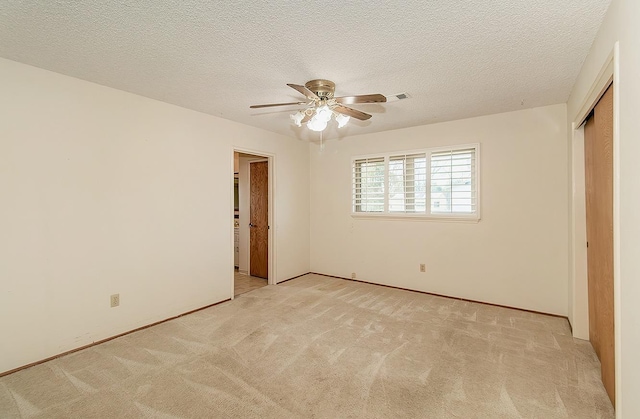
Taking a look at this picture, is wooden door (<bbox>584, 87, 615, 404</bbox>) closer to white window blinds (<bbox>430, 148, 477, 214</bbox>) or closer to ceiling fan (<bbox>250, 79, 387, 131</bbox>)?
white window blinds (<bbox>430, 148, 477, 214</bbox>)

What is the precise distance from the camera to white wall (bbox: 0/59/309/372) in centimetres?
232

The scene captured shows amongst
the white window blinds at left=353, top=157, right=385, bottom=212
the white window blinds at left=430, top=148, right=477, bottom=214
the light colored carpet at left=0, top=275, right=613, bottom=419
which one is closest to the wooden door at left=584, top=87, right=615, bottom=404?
the light colored carpet at left=0, top=275, right=613, bottom=419

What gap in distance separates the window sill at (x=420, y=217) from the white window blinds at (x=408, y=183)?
0.09 meters

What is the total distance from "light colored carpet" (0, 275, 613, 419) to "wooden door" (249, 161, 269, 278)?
181 cm

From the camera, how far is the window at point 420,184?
392 cm

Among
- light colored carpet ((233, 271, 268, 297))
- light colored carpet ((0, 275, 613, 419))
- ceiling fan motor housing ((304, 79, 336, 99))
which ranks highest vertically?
ceiling fan motor housing ((304, 79, 336, 99))

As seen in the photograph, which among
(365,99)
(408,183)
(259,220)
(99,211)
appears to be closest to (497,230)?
(408,183)

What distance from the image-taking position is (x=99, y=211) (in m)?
2.78

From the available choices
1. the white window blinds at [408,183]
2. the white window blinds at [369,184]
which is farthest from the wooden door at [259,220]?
the white window blinds at [408,183]

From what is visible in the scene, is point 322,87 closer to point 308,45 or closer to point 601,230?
point 308,45

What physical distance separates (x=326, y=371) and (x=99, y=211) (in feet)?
8.37

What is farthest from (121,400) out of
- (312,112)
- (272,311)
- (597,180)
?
(597,180)

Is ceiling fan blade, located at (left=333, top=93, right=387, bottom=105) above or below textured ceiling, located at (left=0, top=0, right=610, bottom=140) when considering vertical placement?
below

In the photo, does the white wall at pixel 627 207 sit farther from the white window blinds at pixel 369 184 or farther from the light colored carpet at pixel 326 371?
the white window blinds at pixel 369 184
